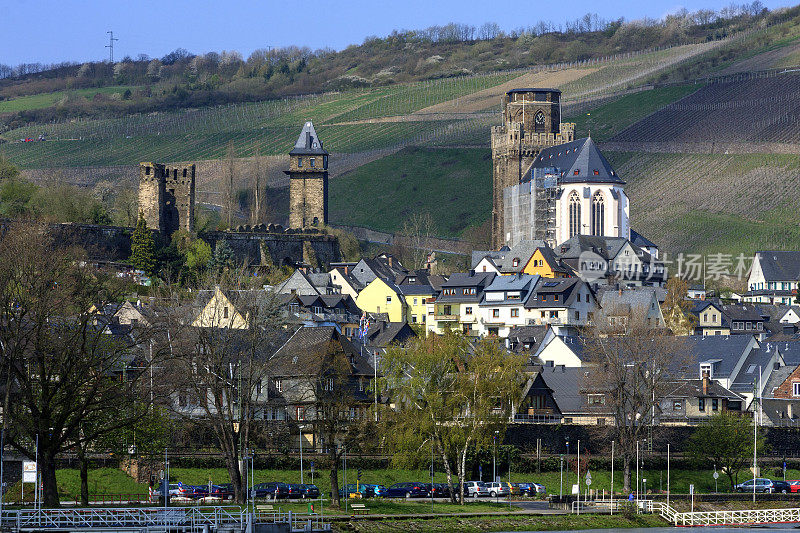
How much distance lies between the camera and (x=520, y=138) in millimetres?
166375

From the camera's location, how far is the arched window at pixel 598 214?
146375 mm

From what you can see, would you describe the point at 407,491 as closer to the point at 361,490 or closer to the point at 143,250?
the point at 361,490

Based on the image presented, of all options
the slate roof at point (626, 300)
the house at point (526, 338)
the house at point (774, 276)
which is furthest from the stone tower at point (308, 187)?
the house at point (526, 338)

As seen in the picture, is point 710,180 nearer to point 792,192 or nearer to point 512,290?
point 792,192

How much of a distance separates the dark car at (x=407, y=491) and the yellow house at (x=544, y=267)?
5749 centimetres

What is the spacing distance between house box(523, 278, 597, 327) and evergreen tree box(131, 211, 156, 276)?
32.0m

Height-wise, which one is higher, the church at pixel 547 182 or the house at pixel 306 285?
the church at pixel 547 182

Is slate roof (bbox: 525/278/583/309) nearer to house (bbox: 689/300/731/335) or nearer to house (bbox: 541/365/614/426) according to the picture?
house (bbox: 689/300/731/335)

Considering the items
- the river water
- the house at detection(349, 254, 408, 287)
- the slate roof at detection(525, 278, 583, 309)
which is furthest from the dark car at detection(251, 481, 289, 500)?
the house at detection(349, 254, 408, 287)

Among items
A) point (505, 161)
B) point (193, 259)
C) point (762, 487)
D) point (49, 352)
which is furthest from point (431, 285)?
point (49, 352)

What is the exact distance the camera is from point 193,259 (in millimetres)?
126188

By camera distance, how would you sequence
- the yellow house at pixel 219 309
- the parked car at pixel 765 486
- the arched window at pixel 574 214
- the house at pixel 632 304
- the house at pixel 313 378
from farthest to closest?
the arched window at pixel 574 214 < the house at pixel 632 304 < the yellow house at pixel 219 309 < the parked car at pixel 765 486 < the house at pixel 313 378

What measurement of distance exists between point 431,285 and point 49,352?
72061 millimetres

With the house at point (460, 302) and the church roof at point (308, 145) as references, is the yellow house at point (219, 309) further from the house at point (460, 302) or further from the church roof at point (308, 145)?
the church roof at point (308, 145)
